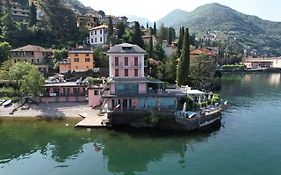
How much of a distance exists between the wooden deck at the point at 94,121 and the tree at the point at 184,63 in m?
25.1

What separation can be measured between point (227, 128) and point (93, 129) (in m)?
22.2

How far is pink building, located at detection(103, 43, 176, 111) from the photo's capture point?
48969 millimetres

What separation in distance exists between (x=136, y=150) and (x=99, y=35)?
6774 centimetres

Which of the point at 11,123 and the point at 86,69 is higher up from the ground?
the point at 86,69

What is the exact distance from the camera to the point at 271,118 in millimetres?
57875

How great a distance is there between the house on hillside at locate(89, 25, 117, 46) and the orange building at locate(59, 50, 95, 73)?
880 inches

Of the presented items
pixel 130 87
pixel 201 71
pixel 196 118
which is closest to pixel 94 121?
pixel 130 87

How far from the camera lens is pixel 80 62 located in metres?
76.9

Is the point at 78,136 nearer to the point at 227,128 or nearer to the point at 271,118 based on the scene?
the point at 227,128

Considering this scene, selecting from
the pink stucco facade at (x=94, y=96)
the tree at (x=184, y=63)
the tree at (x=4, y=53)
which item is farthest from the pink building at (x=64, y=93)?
the tree at (x=4, y=53)

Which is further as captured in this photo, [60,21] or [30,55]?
[60,21]

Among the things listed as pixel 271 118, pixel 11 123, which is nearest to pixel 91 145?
pixel 11 123

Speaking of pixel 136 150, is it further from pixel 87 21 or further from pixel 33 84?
pixel 87 21

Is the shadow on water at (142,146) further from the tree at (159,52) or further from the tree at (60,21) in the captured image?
the tree at (60,21)
